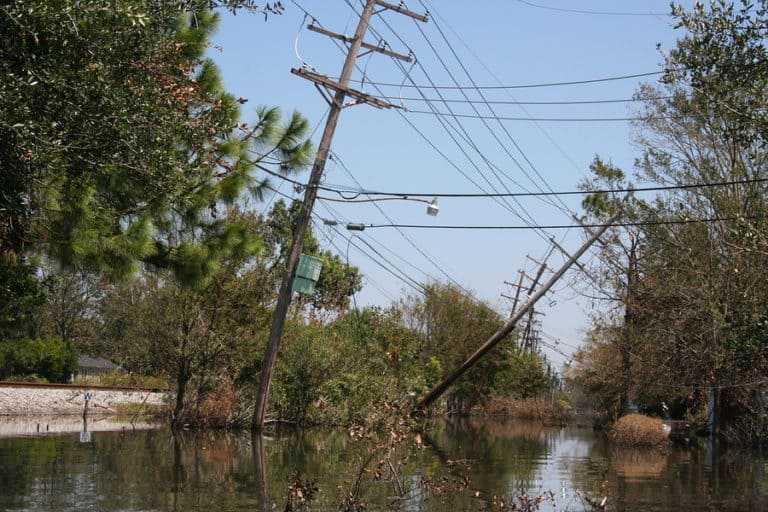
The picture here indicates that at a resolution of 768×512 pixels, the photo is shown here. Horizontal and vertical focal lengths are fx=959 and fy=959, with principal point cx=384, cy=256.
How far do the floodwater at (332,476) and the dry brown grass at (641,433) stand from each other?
203 inches

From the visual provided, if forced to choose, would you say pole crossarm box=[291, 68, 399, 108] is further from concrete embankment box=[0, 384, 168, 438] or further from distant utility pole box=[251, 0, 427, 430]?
concrete embankment box=[0, 384, 168, 438]

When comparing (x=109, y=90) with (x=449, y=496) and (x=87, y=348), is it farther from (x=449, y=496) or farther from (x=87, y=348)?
(x=87, y=348)

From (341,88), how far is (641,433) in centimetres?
1788

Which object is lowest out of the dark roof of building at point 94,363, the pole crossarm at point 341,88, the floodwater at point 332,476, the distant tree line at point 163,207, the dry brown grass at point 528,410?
the dry brown grass at point 528,410

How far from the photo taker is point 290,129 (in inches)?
790

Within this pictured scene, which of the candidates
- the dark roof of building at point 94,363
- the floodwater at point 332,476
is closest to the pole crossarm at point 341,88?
the floodwater at point 332,476

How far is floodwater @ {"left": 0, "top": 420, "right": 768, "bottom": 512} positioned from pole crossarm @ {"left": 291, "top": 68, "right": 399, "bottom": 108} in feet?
30.1

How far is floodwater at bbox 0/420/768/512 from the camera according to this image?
43.7 ft

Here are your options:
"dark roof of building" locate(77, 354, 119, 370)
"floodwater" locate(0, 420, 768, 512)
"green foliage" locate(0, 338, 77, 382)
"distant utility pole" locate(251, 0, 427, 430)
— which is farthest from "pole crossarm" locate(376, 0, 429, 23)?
"dark roof of building" locate(77, 354, 119, 370)

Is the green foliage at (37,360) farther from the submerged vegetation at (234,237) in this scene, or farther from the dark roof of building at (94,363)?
the dark roof of building at (94,363)

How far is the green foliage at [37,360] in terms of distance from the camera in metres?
52.2

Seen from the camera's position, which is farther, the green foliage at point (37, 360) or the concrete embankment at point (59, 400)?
the green foliage at point (37, 360)

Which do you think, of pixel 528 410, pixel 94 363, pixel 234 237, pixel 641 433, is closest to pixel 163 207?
pixel 234 237

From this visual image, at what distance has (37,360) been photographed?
175 feet
